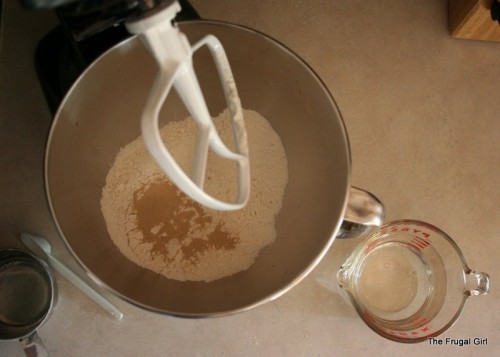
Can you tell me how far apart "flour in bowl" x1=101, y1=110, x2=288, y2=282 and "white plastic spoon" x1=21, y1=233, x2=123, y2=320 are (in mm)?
75

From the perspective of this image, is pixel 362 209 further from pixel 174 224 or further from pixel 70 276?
pixel 70 276

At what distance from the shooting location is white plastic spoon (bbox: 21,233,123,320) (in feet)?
1.86

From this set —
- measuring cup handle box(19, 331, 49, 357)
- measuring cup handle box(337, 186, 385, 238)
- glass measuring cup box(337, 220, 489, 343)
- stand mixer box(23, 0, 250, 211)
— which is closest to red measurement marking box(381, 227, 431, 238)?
glass measuring cup box(337, 220, 489, 343)

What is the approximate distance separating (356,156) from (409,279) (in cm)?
16

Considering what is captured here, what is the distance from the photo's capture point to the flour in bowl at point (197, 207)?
1.85 feet

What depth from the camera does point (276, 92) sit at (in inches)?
21.7

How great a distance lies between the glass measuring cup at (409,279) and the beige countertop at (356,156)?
0.03 metres

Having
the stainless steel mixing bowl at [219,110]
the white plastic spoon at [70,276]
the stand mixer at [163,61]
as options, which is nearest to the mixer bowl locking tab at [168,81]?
the stand mixer at [163,61]

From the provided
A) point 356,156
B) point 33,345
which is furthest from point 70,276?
point 356,156

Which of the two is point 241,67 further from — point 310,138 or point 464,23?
point 464,23

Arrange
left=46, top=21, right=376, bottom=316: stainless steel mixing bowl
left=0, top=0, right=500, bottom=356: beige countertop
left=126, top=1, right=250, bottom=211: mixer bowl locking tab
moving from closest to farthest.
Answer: left=126, top=1, right=250, bottom=211: mixer bowl locking tab, left=46, top=21, right=376, bottom=316: stainless steel mixing bowl, left=0, top=0, right=500, bottom=356: beige countertop

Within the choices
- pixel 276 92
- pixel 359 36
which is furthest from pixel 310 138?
pixel 359 36

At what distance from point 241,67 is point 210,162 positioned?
0.39 feet

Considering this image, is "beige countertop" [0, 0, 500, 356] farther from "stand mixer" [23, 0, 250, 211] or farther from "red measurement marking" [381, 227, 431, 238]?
"stand mixer" [23, 0, 250, 211]
